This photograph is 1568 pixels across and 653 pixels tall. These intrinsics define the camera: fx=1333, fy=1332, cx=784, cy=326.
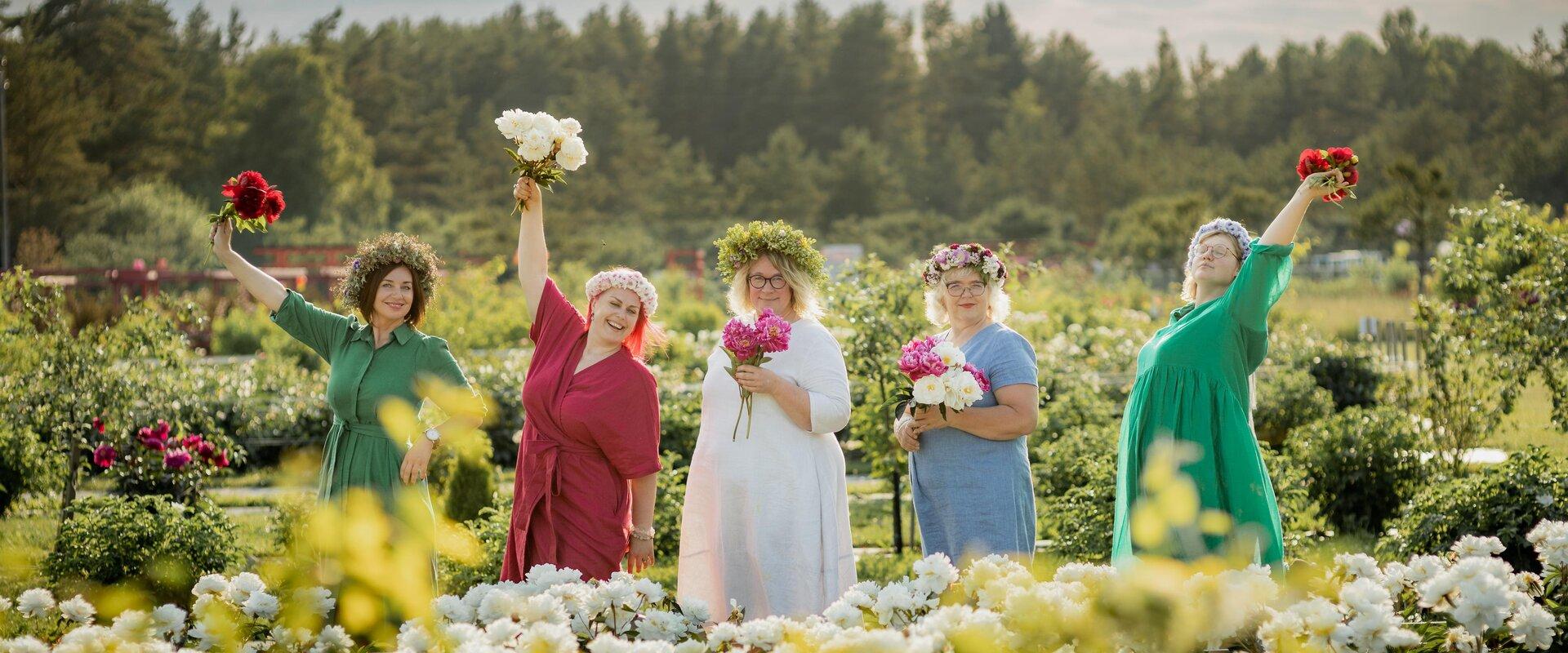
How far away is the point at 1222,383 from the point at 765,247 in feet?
5.06

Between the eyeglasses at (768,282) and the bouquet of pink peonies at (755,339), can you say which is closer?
the bouquet of pink peonies at (755,339)

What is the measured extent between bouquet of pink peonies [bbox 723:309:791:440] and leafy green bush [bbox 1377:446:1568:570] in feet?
10.3

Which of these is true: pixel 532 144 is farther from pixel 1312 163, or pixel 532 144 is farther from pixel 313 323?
pixel 1312 163

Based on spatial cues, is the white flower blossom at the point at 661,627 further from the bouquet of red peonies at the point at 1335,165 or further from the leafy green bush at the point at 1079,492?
the leafy green bush at the point at 1079,492

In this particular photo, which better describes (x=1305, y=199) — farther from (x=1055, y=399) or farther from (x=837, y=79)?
(x=837, y=79)

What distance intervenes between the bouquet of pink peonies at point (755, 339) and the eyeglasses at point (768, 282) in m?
0.27

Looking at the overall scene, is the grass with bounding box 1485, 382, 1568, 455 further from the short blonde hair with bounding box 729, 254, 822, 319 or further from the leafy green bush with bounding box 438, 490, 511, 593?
the leafy green bush with bounding box 438, 490, 511, 593

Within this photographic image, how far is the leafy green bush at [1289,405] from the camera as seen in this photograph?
10453mm

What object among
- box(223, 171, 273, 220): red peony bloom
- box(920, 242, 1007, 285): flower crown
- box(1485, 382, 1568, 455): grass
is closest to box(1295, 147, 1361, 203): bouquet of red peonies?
box(920, 242, 1007, 285): flower crown

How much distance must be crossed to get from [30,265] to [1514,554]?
33302 millimetres

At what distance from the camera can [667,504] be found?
7180 millimetres

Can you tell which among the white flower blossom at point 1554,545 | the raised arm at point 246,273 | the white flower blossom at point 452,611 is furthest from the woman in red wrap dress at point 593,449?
the white flower blossom at point 1554,545

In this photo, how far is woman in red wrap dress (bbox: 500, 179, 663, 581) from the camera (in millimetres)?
4289

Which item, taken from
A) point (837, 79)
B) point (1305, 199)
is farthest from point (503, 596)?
→ point (837, 79)
